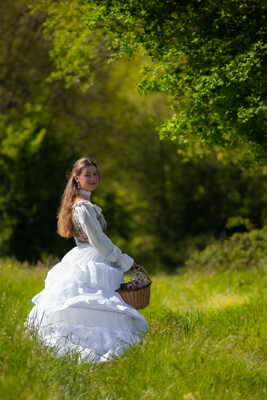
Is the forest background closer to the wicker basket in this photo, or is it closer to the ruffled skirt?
the wicker basket

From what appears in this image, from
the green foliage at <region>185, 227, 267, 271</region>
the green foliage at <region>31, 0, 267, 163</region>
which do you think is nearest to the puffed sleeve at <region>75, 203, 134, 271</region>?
the green foliage at <region>31, 0, 267, 163</region>

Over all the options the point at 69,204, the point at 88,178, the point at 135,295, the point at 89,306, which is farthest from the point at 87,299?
the point at 88,178

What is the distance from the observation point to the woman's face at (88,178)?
5.46 metres

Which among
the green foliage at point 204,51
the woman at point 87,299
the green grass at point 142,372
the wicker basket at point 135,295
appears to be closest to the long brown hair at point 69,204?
the woman at point 87,299

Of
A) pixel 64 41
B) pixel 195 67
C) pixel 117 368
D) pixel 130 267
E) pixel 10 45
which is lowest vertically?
pixel 117 368

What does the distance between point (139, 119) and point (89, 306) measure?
1554cm

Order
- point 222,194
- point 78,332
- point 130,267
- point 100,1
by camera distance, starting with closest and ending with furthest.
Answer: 1. point 78,332
2. point 130,267
3. point 100,1
4. point 222,194

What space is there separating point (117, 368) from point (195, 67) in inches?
166

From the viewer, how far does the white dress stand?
4669 millimetres

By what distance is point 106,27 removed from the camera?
6.95 meters

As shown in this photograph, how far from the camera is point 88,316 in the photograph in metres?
4.79

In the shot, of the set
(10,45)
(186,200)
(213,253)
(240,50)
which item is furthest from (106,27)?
(186,200)

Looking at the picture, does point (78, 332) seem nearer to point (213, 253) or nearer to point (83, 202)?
point (83, 202)

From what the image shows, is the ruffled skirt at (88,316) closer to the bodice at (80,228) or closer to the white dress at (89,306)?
the white dress at (89,306)
